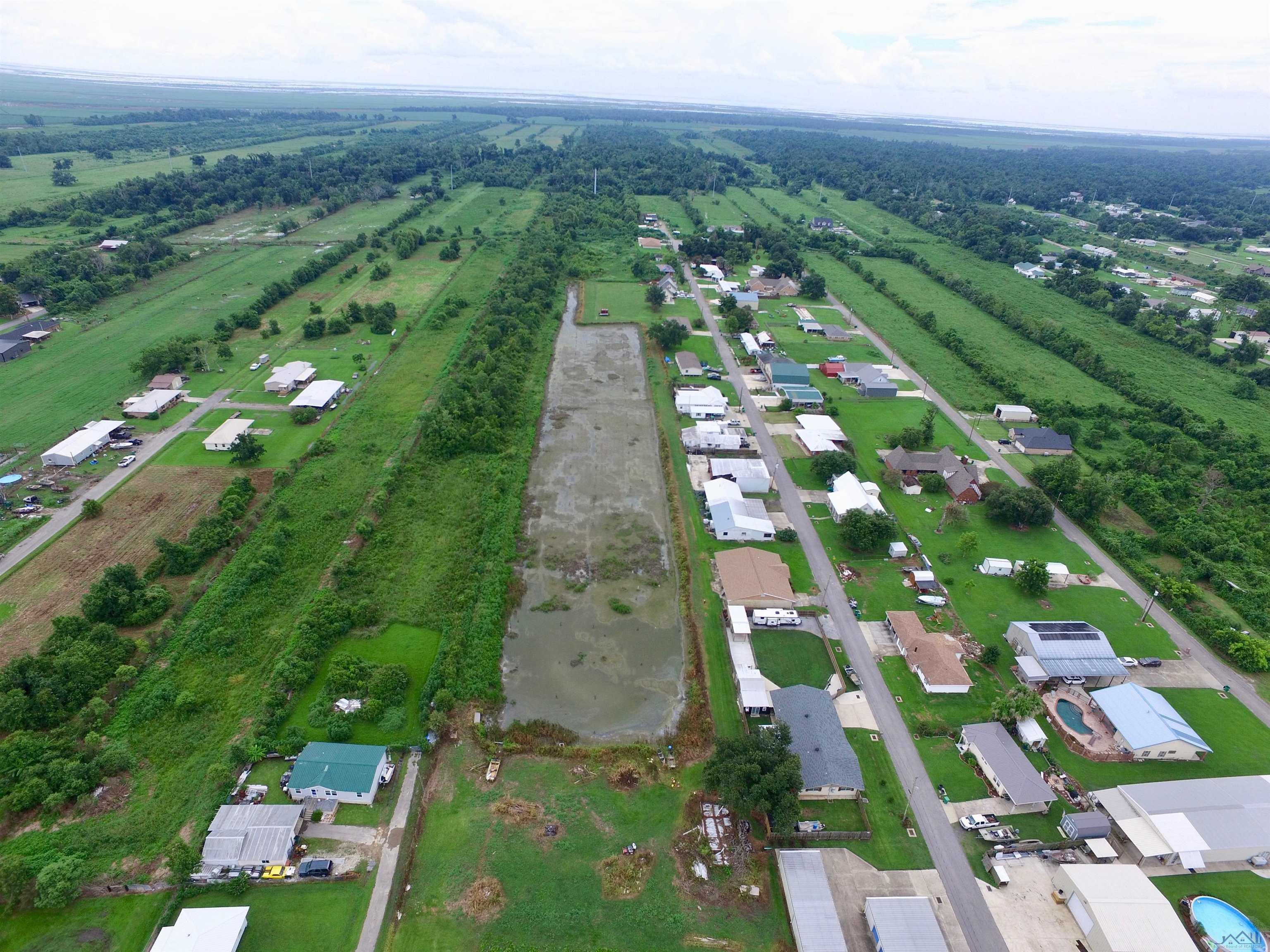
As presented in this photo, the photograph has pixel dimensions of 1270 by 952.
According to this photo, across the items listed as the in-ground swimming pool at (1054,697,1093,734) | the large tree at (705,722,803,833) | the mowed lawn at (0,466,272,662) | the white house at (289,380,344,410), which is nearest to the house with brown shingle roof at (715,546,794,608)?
the large tree at (705,722,803,833)

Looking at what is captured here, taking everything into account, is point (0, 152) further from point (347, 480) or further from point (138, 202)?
point (347, 480)

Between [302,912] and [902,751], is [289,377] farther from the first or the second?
[902,751]

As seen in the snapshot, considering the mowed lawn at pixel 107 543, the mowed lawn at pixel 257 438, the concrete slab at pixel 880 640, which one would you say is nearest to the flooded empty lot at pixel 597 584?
the concrete slab at pixel 880 640

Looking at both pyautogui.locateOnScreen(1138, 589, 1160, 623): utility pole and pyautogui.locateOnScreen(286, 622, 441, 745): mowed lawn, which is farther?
pyautogui.locateOnScreen(1138, 589, 1160, 623): utility pole

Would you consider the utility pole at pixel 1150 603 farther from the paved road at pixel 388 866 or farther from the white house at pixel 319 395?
the white house at pixel 319 395

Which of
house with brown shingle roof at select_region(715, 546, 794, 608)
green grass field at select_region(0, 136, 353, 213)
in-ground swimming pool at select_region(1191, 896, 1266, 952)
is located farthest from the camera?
green grass field at select_region(0, 136, 353, 213)

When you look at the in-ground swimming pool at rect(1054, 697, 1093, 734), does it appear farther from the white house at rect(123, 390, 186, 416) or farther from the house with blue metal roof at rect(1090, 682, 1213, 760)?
the white house at rect(123, 390, 186, 416)
